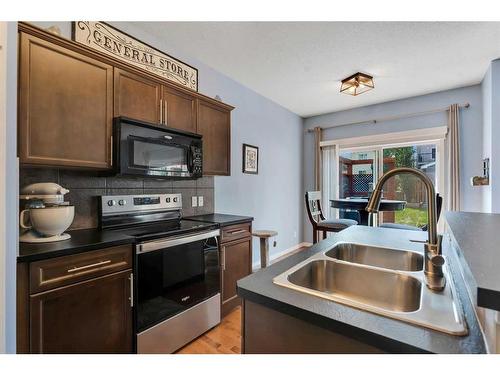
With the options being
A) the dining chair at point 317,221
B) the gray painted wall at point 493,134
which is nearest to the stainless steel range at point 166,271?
the dining chair at point 317,221

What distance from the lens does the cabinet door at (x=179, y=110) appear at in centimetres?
204

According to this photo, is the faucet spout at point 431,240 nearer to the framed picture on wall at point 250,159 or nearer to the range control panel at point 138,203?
the range control panel at point 138,203

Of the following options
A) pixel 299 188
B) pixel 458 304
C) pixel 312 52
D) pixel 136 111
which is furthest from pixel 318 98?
pixel 458 304

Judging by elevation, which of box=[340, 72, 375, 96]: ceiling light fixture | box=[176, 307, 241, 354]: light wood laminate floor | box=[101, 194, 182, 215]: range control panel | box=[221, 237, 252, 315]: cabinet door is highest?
box=[340, 72, 375, 96]: ceiling light fixture

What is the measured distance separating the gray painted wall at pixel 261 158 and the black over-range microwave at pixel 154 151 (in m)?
0.78

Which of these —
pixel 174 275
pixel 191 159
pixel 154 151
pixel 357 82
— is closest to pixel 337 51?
pixel 357 82

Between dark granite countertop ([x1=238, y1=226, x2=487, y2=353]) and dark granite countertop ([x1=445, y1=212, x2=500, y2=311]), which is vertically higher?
dark granite countertop ([x1=445, y1=212, x2=500, y2=311])

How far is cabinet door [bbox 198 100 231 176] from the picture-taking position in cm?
238

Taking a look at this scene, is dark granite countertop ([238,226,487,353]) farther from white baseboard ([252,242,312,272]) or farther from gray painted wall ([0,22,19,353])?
white baseboard ([252,242,312,272])

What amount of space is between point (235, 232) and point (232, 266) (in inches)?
12.4

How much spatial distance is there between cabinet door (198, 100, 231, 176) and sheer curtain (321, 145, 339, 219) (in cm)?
265

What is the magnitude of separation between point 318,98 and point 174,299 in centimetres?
345

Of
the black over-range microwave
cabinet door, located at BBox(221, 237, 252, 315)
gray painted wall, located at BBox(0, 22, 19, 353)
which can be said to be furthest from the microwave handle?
gray painted wall, located at BBox(0, 22, 19, 353)
